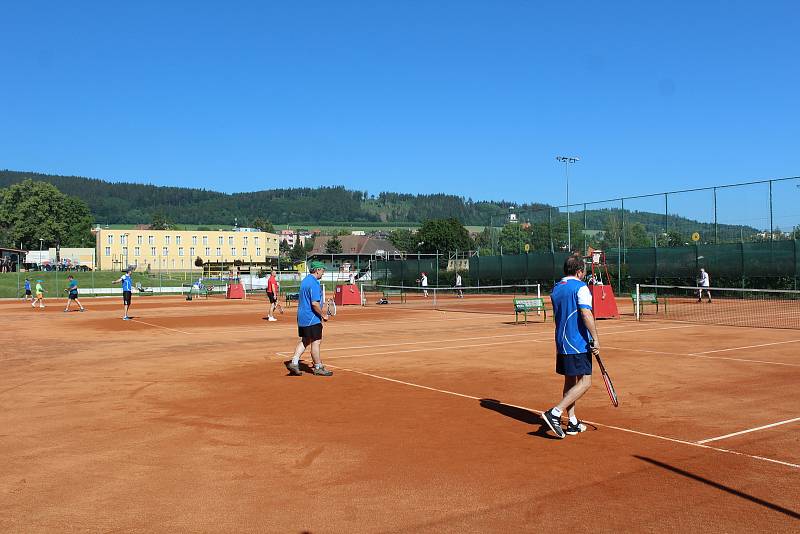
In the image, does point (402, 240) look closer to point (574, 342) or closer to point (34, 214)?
point (34, 214)

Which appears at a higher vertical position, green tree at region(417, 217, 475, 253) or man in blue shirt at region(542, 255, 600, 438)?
green tree at region(417, 217, 475, 253)

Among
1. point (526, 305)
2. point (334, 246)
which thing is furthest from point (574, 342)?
point (334, 246)

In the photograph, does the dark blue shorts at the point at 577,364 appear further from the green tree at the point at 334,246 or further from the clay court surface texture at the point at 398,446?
the green tree at the point at 334,246

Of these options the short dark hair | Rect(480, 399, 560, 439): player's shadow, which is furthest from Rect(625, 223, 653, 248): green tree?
the short dark hair

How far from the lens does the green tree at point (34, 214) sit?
119 metres

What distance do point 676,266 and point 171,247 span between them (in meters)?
100

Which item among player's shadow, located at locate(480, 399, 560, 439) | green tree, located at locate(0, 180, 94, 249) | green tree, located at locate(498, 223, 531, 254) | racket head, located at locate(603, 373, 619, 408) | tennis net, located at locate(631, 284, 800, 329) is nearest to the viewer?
player's shadow, located at locate(480, 399, 560, 439)

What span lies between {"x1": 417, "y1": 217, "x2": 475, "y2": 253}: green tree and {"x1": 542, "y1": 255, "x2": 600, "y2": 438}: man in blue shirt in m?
114

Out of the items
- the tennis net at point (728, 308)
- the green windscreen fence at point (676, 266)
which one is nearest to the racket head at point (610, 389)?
the tennis net at point (728, 308)

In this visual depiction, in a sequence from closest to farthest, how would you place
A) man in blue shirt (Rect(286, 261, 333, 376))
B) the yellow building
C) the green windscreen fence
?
man in blue shirt (Rect(286, 261, 333, 376)) → the green windscreen fence → the yellow building

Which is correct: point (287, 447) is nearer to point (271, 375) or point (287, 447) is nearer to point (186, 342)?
point (271, 375)

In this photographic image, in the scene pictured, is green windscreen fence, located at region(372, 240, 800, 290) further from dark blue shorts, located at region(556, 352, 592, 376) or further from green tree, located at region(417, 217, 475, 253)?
green tree, located at region(417, 217, 475, 253)

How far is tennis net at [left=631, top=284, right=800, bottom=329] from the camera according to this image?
904 inches

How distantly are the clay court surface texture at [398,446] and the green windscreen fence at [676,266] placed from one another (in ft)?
80.0
